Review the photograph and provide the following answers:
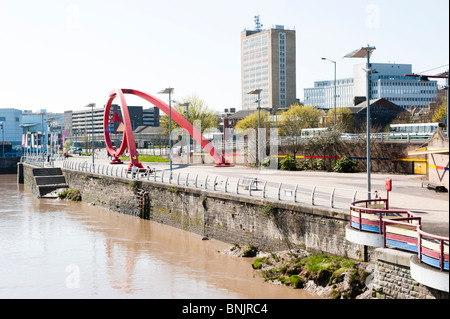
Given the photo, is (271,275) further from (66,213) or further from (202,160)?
(202,160)

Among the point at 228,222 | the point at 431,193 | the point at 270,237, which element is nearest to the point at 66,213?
the point at 228,222

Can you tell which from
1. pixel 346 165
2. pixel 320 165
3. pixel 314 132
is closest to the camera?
pixel 346 165

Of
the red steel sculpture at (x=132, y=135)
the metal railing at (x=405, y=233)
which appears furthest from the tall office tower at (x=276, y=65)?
the metal railing at (x=405, y=233)

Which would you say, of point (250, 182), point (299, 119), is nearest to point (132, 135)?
point (250, 182)

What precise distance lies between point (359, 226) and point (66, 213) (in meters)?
27.5

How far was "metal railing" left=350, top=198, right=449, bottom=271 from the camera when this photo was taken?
37.7 feet

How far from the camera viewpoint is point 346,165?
37.1 metres

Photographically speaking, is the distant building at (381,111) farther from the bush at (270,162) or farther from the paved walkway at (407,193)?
the paved walkway at (407,193)

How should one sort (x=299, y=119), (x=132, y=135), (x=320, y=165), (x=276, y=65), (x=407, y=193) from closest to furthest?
(x=407, y=193), (x=320, y=165), (x=132, y=135), (x=299, y=119), (x=276, y=65)

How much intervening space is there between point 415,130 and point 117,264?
104 ft

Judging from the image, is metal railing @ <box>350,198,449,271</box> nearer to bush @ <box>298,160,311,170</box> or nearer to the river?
the river

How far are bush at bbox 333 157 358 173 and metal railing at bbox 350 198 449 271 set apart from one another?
20.0 meters

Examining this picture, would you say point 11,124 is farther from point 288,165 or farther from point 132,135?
point 288,165

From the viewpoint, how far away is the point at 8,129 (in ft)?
506
